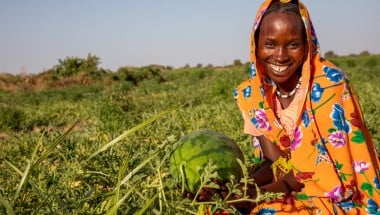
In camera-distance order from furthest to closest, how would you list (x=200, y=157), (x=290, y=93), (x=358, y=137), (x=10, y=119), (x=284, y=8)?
(x=10, y=119) → (x=290, y=93) → (x=284, y=8) → (x=358, y=137) → (x=200, y=157)

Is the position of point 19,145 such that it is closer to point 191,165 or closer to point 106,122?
point 106,122

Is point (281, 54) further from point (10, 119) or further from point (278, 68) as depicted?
point (10, 119)

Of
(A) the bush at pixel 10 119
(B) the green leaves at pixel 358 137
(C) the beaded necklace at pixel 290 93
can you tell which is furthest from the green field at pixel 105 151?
(B) the green leaves at pixel 358 137

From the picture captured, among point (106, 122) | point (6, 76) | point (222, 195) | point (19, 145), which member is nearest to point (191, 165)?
point (222, 195)

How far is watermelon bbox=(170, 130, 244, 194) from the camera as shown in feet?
6.44

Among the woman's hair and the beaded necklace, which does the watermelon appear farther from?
the woman's hair

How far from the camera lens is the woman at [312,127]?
2162mm

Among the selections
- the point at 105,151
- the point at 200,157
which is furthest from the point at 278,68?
the point at 105,151

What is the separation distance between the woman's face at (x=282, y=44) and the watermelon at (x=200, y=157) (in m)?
0.51

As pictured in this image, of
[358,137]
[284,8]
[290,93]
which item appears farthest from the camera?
[290,93]

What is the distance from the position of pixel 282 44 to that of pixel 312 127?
1.52 feet

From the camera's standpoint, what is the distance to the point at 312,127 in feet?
7.36

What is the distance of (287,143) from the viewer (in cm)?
255

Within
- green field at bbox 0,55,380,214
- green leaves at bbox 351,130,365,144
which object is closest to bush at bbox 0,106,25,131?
green field at bbox 0,55,380,214
